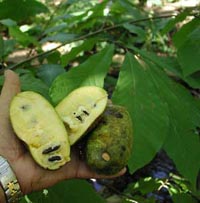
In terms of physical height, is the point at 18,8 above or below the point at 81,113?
above

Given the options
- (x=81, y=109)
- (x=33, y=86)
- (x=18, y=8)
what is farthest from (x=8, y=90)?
(x=18, y=8)

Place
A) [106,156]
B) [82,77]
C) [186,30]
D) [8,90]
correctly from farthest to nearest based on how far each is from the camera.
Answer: [186,30] → [82,77] → [8,90] → [106,156]

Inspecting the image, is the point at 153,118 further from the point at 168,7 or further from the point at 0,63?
the point at 168,7

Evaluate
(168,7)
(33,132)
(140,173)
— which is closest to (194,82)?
(33,132)

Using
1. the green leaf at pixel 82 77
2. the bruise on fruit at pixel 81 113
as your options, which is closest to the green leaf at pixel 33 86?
the green leaf at pixel 82 77

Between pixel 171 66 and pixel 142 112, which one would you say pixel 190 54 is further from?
pixel 142 112

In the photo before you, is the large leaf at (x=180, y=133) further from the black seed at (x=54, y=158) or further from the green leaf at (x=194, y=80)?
the black seed at (x=54, y=158)
